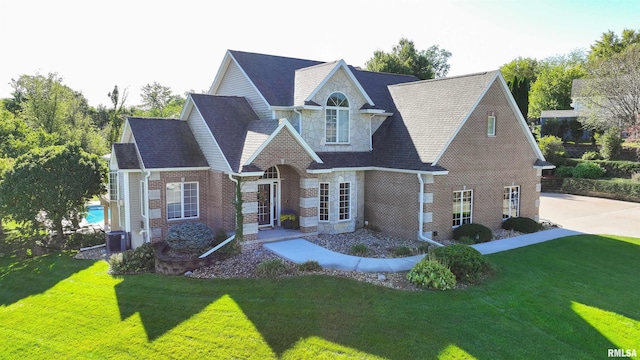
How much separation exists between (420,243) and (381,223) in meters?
2.57

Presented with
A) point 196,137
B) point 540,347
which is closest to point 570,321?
point 540,347

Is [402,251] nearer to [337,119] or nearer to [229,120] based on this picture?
[337,119]

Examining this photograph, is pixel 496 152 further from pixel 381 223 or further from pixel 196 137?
pixel 196 137

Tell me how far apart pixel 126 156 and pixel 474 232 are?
51.2 feet

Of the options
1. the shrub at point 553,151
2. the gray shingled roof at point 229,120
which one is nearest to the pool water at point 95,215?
the gray shingled roof at point 229,120

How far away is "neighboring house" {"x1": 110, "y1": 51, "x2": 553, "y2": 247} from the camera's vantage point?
18.4 meters

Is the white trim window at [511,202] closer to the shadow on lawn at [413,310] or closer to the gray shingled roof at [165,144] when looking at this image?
the shadow on lawn at [413,310]

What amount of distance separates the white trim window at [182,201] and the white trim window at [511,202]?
1483 cm

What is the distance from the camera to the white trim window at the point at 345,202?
20.6 metres

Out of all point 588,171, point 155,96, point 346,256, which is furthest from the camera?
point 155,96

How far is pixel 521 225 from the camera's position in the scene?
21.5m

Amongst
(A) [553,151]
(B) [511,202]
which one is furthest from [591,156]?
(B) [511,202]

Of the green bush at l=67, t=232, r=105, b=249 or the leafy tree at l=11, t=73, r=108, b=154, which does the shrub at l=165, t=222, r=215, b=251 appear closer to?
the green bush at l=67, t=232, r=105, b=249

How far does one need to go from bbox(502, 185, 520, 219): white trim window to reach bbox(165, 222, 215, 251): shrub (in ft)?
47.4
